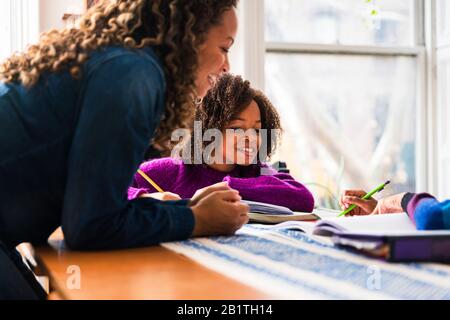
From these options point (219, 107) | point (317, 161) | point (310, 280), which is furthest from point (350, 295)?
point (317, 161)

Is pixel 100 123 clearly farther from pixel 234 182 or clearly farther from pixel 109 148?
pixel 234 182

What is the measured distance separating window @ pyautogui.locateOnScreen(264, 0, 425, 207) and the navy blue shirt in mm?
2701

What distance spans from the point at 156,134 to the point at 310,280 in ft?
1.76

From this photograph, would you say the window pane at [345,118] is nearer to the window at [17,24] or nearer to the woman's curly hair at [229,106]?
the window at [17,24]

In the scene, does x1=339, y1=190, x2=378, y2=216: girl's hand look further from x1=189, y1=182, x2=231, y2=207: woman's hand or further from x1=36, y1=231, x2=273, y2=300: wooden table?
x1=36, y1=231, x2=273, y2=300: wooden table

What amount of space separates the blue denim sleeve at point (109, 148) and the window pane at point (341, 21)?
9.12 ft

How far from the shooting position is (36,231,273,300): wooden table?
29.0 inches

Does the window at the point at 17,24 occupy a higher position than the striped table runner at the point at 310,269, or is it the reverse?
the window at the point at 17,24

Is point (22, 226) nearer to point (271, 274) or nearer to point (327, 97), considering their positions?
point (271, 274)

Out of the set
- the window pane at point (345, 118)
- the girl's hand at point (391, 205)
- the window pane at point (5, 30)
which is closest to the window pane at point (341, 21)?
the window pane at point (345, 118)

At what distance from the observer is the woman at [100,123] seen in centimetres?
98

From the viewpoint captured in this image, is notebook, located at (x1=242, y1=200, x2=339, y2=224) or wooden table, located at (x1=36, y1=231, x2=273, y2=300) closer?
wooden table, located at (x1=36, y1=231, x2=273, y2=300)

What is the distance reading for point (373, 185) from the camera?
153 inches

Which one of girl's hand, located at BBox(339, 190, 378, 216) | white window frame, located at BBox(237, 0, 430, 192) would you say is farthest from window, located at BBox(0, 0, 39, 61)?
girl's hand, located at BBox(339, 190, 378, 216)
